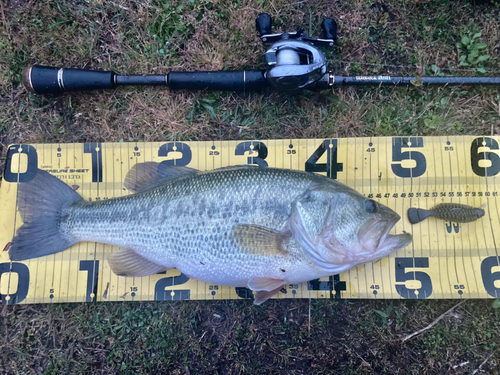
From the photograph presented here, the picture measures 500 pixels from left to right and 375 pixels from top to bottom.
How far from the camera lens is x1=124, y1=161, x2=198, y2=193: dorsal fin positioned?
2.60 m

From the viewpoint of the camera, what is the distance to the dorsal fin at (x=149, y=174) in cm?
260

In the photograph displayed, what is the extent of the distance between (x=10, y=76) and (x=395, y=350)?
439 centimetres

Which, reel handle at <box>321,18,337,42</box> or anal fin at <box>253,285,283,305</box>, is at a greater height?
reel handle at <box>321,18,337,42</box>

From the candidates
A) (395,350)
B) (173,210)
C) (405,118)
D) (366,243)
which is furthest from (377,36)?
(395,350)

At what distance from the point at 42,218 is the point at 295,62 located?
2551 millimetres

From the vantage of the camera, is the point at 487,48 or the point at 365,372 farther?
the point at 487,48

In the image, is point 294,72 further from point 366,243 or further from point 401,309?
point 401,309

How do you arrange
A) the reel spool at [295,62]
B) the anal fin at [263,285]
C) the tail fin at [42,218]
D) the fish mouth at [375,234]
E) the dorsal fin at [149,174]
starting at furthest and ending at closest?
the tail fin at [42,218] < the dorsal fin at [149,174] < the reel spool at [295,62] < the anal fin at [263,285] < the fish mouth at [375,234]

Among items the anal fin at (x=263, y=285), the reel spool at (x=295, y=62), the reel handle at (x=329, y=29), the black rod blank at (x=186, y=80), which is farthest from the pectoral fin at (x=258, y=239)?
the reel handle at (x=329, y=29)

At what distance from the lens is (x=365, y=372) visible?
8.74 ft

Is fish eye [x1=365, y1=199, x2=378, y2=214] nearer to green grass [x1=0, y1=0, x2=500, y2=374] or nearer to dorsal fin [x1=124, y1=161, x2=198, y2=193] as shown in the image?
green grass [x1=0, y1=0, x2=500, y2=374]

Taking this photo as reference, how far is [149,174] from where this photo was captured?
2625 millimetres

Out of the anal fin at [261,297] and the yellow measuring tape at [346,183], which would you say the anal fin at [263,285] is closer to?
the anal fin at [261,297]

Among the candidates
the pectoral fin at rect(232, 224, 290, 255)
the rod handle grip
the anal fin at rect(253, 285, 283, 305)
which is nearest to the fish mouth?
the pectoral fin at rect(232, 224, 290, 255)
